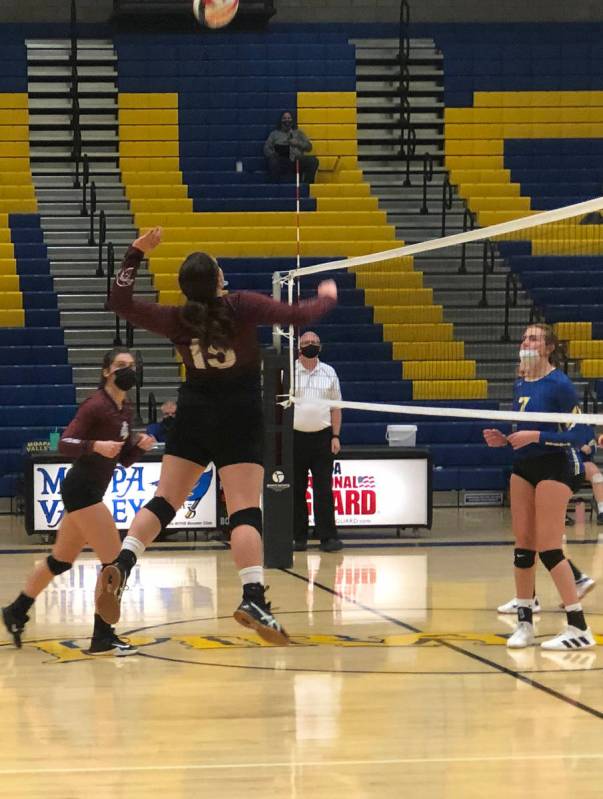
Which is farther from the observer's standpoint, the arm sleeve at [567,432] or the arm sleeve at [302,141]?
the arm sleeve at [302,141]

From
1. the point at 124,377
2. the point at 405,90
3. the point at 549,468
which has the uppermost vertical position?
the point at 405,90

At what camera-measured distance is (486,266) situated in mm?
17031

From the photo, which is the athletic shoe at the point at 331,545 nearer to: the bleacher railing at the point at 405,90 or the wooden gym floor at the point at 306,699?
the wooden gym floor at the point at 306,699

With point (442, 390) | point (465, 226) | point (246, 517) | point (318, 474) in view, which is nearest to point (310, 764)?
point (246, 517)

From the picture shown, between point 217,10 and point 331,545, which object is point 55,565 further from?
point 217,10

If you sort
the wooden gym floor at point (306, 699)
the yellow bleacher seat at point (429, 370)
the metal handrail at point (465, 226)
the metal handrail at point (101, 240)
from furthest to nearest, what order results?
the metal handrail at point (101, 240) → the metal handrail at point (465, 226) → the yellow bleacher seat at point (429, 370) → the wooden gym floor at point (306, 699)

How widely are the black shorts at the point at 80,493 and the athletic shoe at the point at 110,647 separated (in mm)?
689

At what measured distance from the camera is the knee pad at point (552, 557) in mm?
7406

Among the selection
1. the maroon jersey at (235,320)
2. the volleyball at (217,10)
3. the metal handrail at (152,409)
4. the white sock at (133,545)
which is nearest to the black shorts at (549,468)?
the maroon jersey at (235,320)

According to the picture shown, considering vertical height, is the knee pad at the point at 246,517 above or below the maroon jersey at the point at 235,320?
below

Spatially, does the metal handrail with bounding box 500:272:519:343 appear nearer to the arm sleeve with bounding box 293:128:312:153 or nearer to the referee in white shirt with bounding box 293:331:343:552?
the referee in white shirt with bounding box 293:331:343:552

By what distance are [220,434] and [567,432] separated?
2310mm

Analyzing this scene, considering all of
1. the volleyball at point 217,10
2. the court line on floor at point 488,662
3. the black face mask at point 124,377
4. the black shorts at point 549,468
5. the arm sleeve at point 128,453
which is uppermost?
the volleyball at point 217,10

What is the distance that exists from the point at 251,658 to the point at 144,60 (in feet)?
50.3
